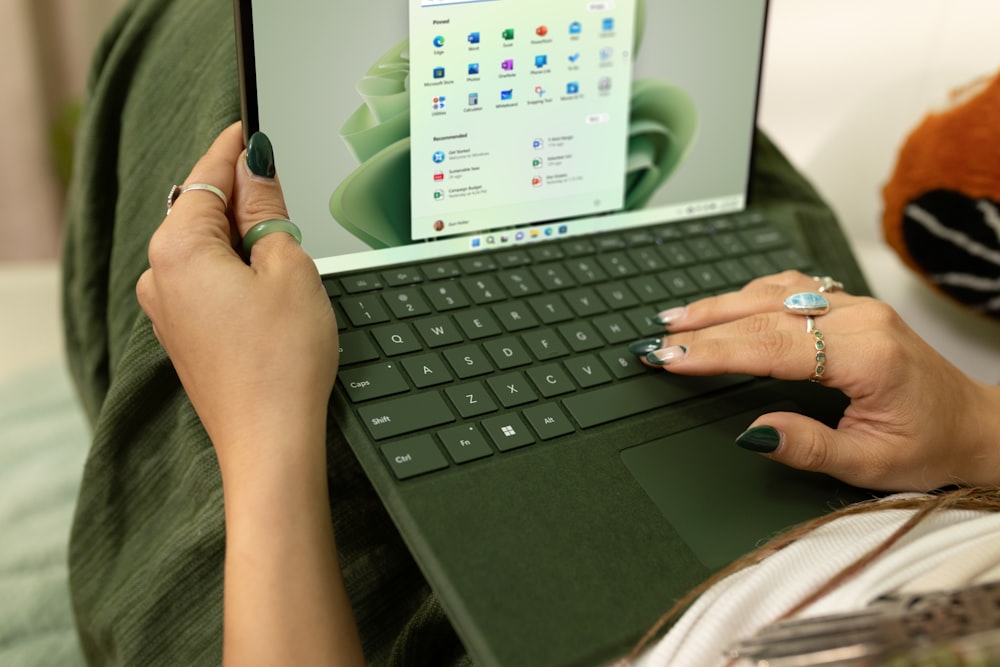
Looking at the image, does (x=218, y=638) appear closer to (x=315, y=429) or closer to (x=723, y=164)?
(x=315, y=429)

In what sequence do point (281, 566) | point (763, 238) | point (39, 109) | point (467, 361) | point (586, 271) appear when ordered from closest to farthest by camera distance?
point (281, 566)
point (467, 361)
point (586, 271)
point (763, 238)
point (39, 109)

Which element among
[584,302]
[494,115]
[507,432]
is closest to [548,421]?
[507,432]

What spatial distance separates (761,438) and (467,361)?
19 cm

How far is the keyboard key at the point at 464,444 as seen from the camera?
0.51 m

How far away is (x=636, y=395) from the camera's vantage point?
1.93ft

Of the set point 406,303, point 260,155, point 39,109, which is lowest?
point 39,109

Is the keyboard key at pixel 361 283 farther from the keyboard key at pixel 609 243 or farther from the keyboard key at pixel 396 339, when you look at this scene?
the keyboard key at pixel 609 243

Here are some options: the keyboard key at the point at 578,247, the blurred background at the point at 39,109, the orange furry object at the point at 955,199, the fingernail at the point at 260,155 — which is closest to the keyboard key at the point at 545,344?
the keyboard key at the point at 578,247

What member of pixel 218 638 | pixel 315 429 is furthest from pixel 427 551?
pixel 218 638

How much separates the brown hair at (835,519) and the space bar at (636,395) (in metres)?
0.12

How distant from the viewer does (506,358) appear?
1.91 ft

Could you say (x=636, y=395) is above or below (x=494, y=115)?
below

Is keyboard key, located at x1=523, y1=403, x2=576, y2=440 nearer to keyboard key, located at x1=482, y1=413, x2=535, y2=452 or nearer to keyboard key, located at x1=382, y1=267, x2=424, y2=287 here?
keyboard key, located at x1=482, y1=413, x2=535, y2=452

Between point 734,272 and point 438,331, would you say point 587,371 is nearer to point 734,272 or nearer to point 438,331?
point 438,331
